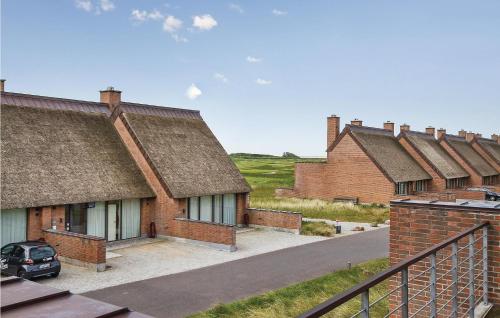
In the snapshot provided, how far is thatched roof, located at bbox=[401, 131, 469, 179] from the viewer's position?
180ft

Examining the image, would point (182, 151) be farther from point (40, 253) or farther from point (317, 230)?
point (40, 253)

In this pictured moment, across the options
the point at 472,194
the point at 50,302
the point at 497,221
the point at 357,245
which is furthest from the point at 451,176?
the point at 50,302

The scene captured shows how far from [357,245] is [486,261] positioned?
62.4 ft

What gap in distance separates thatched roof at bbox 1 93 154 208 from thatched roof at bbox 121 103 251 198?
136 centimetres

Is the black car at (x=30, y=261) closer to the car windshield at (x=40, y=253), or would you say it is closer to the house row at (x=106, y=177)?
the car windshield at (x=40, y=253)

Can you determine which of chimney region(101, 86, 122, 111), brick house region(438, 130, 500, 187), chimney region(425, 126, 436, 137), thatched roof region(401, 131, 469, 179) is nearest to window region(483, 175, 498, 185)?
brick house region(438, 130, 500, 187)

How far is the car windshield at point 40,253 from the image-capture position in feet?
58.7

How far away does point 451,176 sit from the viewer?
55781 mm

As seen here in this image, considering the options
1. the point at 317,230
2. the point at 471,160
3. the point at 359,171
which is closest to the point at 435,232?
the point at 317,230

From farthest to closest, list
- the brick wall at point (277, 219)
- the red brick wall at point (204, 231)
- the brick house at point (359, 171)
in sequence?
the brick house at point (359, 171) < the brick wall at point (277, 219) < the red brick wall at point (204, 231)

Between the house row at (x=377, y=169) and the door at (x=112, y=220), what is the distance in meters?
26.0

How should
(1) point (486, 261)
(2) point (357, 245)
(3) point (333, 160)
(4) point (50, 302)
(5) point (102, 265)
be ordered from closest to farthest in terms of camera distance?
(4) point (50, 302) < (1) point (486, 261) < (5) point (102, 265) < (2) point (357, 245) < (3) point (333, 160)

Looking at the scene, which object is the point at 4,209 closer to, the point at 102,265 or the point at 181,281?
the point at 102,265

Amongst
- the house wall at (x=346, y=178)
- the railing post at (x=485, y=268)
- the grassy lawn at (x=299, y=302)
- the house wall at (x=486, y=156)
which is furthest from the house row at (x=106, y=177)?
the house wall at (x=486, y=156)
